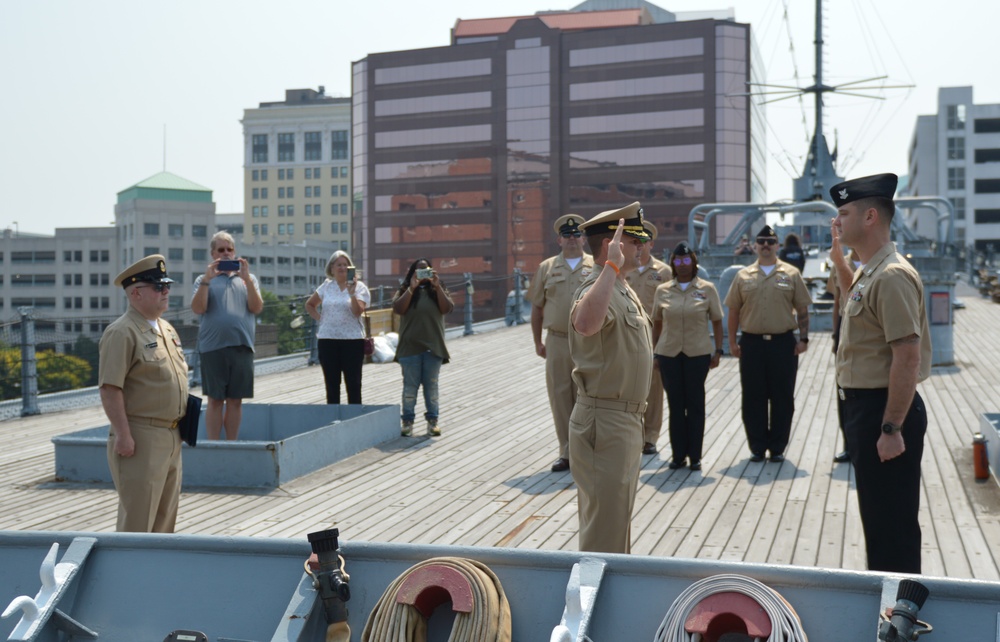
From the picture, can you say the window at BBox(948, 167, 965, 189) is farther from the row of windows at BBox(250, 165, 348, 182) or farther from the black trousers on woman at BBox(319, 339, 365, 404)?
the black trousers on woman at BBox(319, 339, 365, 404)

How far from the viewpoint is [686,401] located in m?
7.69

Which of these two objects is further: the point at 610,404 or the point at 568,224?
the point at 568,224

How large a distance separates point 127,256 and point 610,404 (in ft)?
467

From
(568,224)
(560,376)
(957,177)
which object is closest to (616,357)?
(568,224)

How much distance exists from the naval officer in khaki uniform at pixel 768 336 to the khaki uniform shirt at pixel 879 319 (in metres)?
3.48

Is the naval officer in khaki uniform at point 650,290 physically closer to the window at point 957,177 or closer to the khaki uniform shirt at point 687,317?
the khaki uniform shirt at point 687,317

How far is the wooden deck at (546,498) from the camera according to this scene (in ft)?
18.7

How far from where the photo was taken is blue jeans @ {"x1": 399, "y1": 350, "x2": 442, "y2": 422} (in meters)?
9.23

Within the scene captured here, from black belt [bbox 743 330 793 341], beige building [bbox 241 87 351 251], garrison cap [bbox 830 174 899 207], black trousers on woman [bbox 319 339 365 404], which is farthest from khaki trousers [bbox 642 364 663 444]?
beige building [bbox 241 87 351 251]

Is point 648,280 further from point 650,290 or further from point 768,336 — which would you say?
point 768,336

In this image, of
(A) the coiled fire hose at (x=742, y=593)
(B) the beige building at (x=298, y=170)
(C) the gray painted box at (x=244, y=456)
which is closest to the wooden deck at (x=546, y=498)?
(C) the gray painted box at (x=244, y=456)

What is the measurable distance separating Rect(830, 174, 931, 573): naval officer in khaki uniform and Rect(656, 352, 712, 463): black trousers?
11.6ft

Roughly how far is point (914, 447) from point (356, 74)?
102m

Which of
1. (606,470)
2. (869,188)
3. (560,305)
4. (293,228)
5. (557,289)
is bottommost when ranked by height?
(606,470)
